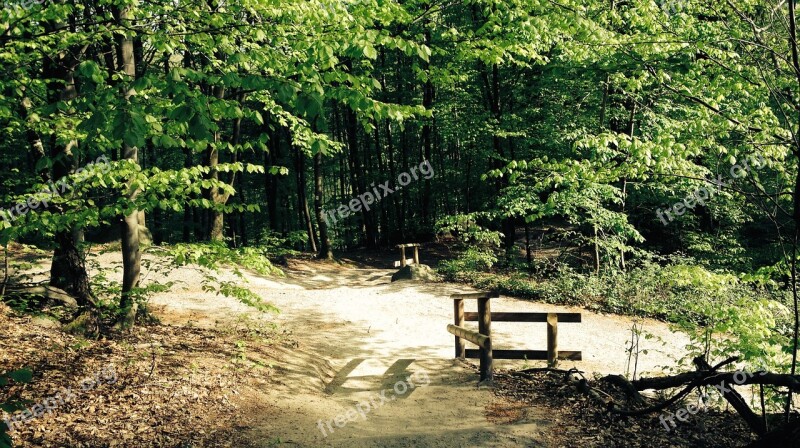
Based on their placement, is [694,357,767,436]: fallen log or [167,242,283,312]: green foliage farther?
[167,242,283,312]: green foliage

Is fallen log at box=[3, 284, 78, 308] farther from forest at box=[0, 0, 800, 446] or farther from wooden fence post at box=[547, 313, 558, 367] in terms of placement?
wooden fence post at box=[547, 313, 558, 367]

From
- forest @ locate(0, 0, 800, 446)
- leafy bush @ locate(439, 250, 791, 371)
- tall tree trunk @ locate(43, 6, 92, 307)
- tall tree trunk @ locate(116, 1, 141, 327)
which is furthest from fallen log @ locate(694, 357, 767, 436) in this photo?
tall tree trunk @ locate(43, 6, 92, 307)

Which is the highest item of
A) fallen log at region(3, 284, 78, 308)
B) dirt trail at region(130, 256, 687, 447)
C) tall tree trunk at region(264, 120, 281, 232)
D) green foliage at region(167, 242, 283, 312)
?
tall tree trunk at region(264, 120, 281, 232)

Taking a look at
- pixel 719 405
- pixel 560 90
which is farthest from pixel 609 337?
pixel 560 90

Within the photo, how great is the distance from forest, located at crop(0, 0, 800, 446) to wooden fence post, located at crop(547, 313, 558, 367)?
190 cm

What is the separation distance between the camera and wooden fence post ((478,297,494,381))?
7.87 m

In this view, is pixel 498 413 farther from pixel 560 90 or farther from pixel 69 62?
pixel 560 90

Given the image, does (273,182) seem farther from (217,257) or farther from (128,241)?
(217,257)

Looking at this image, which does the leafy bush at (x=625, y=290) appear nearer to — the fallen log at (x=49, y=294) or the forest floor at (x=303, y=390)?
the forest floor at (x=303, y=390)

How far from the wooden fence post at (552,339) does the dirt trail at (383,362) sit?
0.68 meters

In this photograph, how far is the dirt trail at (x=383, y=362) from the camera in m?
6.02

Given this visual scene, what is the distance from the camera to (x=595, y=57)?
1155cm

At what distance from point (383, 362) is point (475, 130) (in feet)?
37.4

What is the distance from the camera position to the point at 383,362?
9.25 meters
